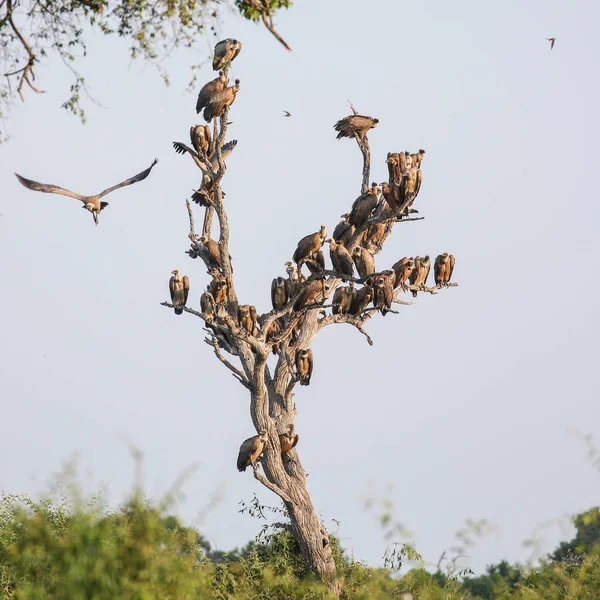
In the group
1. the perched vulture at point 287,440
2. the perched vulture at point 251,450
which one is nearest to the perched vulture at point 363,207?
the perched vulture at point 287,440

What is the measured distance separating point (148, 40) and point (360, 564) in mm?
7025

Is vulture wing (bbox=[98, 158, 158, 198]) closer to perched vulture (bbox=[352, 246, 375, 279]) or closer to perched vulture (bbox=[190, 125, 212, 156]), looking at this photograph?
perched vulture (bbox=[190, 125, 212, 156])

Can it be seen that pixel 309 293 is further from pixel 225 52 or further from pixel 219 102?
pixel 225 52

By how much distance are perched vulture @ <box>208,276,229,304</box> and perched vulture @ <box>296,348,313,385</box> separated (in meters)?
1.16

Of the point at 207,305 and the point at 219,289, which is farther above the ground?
the point at 219,289

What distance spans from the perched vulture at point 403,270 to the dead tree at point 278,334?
0.26 ft

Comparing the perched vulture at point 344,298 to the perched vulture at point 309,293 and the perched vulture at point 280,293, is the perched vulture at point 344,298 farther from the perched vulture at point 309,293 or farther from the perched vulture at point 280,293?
the perched vulture at point 280,293

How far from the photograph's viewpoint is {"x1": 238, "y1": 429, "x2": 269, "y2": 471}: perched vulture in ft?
44.6

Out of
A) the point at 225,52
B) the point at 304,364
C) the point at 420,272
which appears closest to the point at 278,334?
the point at 304,364

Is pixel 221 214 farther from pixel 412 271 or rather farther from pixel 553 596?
pixel 553 596

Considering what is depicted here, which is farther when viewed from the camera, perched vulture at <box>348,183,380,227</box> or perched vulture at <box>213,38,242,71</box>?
perched vulture at <box>348,183,380,227</box>

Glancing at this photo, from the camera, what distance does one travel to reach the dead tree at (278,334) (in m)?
13.8

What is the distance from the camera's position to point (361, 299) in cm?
1412

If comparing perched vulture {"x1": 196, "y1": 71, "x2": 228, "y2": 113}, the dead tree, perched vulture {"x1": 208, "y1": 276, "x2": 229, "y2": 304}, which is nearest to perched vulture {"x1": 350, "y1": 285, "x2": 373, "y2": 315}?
the dead tree
